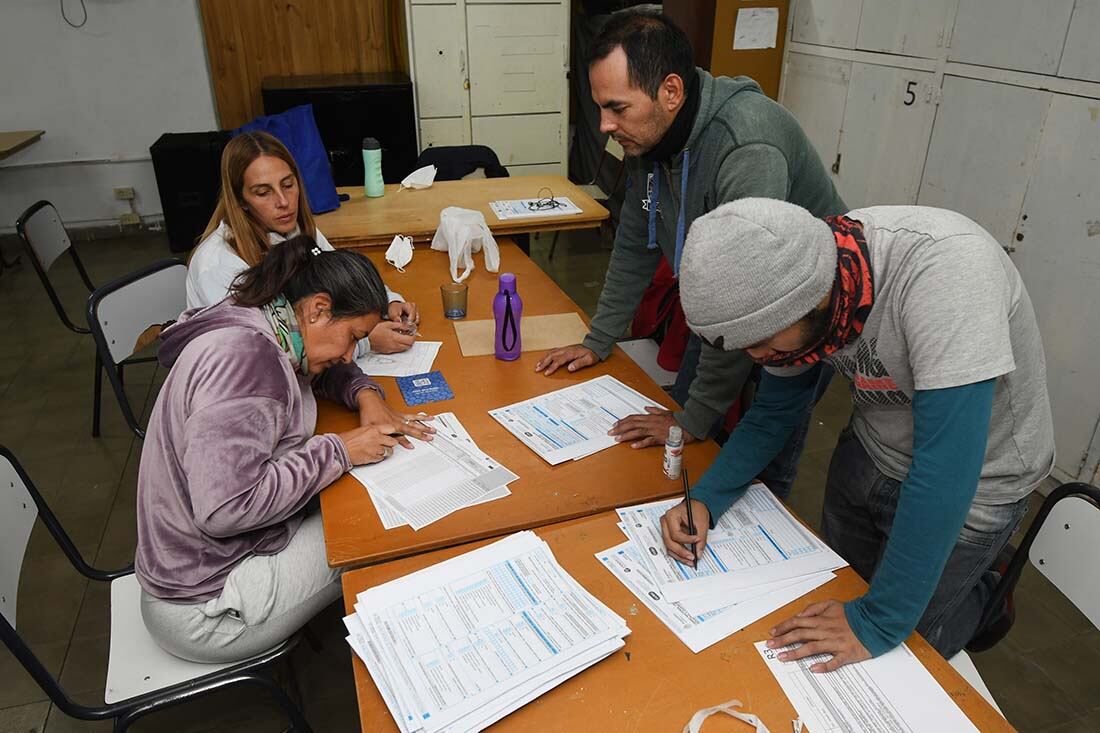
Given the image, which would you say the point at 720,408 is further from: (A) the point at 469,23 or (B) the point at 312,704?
(A) the point at 469,23

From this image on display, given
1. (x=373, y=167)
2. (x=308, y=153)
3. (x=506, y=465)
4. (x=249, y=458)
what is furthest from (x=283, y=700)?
(x=373, y=167)

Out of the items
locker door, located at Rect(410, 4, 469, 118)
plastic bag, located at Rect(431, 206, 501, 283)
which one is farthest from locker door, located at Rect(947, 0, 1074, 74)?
locker door, located at Rect(410, 4, 469, 118)

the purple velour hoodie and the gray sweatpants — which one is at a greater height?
the purple velour hoodie

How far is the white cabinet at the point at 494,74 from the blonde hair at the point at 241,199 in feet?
9.85

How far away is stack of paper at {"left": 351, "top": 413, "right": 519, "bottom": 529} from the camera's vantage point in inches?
56.0

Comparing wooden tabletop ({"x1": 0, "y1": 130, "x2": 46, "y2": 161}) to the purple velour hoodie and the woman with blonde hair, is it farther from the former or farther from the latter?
the purple velour hoodie

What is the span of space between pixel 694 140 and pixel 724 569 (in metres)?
0.96

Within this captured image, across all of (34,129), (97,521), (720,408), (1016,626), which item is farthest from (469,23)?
(1016,626)

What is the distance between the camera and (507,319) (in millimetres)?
1982

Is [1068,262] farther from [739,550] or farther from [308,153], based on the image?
[308,153]

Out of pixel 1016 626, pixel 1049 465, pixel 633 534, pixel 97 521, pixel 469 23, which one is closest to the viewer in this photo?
pixel 1049 465

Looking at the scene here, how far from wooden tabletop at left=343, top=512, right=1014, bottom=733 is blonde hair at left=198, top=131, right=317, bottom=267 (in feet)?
4.55

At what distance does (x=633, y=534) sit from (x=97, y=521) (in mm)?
2276

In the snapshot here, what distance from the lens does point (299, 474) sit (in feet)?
4.70
